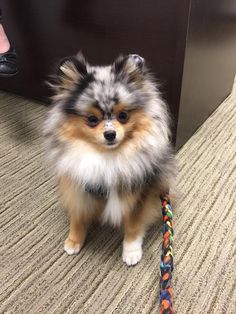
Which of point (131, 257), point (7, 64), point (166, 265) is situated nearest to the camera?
point (166, 265)

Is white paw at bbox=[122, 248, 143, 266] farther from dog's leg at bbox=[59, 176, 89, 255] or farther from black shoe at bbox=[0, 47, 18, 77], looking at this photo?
black shoe at bbox=[0, 47, 18, 77]

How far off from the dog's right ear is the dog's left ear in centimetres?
10

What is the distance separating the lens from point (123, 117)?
978mm

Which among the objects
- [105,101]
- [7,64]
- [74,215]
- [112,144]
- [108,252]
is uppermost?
[105,101]

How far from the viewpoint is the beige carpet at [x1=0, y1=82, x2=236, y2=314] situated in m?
1.05

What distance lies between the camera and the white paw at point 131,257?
116 cm

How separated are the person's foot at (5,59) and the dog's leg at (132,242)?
3.96ft

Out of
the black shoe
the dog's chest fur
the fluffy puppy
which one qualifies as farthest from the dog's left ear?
→ the black shoe

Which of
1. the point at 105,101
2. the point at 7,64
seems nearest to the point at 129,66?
the point at 105,101

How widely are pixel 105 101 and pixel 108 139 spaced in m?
0.11

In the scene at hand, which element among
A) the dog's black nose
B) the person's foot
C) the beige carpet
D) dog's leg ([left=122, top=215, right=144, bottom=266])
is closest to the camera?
the dog's black nose

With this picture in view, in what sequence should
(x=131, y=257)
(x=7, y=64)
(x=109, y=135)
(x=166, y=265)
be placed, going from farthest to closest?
(x=7, y=64) < (x=131, y=257) < (x=166, y=265) < (x=109, y=135)

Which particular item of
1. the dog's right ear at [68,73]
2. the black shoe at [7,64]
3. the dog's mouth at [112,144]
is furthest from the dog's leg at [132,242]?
the black shoe at [7,64]

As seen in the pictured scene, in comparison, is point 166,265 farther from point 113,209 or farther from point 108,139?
point 108,139
